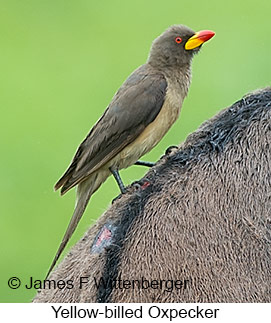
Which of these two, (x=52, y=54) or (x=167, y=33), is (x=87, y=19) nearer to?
(x=52, y=54)

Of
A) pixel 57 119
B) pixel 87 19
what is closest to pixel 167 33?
pixel 57 119

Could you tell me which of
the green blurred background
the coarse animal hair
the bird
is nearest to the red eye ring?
the bird

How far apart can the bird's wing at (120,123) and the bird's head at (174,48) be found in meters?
0.04

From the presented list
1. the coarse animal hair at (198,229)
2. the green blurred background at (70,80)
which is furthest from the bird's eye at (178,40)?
the green blurred background at (70,80)

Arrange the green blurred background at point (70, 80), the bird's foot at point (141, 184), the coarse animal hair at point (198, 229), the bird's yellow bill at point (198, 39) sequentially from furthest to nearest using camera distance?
1. the green blurred background at point (70, 80)
2. the bird's yellow bill at point (198, 39)
3. the bird's foot at point (141, 184)
4. the coarse animal hair at point (198, 229)

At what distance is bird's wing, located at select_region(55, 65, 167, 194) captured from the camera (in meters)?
1.99

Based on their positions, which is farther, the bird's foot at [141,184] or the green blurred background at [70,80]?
the green blurred background at [70,80]

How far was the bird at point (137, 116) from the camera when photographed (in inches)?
79.3

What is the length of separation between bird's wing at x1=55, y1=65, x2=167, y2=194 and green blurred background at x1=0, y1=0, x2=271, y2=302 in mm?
1444

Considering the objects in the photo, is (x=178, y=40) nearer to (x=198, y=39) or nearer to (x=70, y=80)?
(x=198, y=39)

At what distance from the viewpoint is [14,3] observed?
6.29m

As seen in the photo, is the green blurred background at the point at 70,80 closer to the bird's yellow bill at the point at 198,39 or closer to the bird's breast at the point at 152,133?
the bird's breast at the point at 152,133

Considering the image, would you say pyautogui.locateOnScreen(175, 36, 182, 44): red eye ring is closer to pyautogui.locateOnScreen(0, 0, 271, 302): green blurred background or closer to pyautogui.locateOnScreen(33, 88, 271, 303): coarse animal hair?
pyautogui.locateOnScreen(33, 88, 271, 303): coarse animal hair

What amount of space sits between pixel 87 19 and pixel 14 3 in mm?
570
